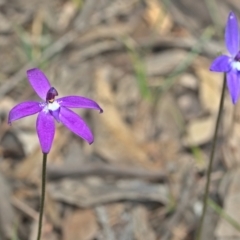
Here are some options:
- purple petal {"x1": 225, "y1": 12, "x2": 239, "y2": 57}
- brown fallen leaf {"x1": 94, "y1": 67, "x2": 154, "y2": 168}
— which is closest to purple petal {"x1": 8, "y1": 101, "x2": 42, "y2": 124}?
purple petal {"x1": 225, "y1": 12, "x2": 239, "y2": 57}

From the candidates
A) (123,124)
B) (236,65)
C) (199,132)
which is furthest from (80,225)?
(236,65)

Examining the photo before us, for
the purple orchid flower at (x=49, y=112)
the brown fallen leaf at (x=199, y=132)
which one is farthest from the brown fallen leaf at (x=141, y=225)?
the purple orchid flower at (x=49, y=112)

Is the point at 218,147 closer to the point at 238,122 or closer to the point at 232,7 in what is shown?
the point at 238,122

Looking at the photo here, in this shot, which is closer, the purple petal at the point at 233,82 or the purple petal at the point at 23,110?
the purple petal at the point at 23,110

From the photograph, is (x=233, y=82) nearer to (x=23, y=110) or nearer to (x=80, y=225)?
(x=23, y=110)

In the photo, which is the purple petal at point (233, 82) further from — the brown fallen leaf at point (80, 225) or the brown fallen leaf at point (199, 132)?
the brown fallen leaf at point (199, 132)

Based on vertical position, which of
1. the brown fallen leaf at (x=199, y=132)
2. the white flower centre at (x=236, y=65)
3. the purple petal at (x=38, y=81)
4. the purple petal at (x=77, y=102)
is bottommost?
the purple petal at (x=77, y=102)

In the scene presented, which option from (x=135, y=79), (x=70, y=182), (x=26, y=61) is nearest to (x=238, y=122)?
(x=135, y=79)
